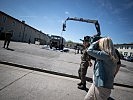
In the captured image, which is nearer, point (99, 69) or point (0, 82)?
point (99, 69)

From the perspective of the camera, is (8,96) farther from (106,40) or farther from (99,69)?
(106,40)

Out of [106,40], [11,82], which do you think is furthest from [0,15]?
[106,40]

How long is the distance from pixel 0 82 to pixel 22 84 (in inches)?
25.1

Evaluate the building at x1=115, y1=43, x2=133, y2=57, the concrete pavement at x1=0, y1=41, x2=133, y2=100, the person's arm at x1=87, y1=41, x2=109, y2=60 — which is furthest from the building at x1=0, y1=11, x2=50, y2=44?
the building at x1=115, y1=43, x2=133, y2=57

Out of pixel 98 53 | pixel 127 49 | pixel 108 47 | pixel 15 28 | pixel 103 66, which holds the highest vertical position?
pixel 15 28

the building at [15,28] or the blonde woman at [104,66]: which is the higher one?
the building at [15,28]

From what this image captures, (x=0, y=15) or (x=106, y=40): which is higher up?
(x=0, y=15)

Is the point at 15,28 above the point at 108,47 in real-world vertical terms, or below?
above

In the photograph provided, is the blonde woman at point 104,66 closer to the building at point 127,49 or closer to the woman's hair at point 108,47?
the woman's hair at point 108,47

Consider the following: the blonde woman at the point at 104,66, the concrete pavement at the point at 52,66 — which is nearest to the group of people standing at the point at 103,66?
the blonde woman at the point at 104,66

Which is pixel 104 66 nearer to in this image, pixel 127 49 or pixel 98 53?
pixel 98 53

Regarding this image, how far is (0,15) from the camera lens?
3331cm

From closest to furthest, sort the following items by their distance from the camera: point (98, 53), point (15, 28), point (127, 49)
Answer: point (98, 53), point (15, 28), point (127, 49)

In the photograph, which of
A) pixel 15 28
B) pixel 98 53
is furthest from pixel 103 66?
pixel 15 28
